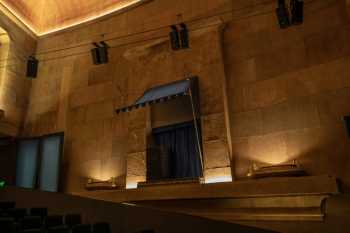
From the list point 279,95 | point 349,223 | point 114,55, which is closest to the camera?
point 349,223

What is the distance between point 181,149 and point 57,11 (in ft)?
23.0

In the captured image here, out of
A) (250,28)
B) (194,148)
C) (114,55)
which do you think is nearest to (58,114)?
(114,55)

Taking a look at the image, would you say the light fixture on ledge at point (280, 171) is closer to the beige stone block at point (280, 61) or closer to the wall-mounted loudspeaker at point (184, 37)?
the beige stone block at point (280, 61)

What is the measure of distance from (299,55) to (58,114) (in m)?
A: 7.19

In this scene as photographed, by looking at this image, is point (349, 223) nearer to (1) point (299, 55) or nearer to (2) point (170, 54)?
(1) point (299, 55)

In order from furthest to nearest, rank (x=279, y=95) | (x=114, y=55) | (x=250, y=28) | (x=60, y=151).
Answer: (x=114, y=55), (x=60, y=151), (x=250, y=28), (x=279, y=95)

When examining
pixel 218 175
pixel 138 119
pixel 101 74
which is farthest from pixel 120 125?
pixel 218 175

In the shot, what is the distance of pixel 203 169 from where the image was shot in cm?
669

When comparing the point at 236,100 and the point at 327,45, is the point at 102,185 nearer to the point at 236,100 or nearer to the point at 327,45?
the point at 236,100

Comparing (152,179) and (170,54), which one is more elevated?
(170,54)

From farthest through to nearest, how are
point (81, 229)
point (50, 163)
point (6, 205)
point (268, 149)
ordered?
point (50, 163) → point (268, 149) → point (6, 205) → point (81, 229)

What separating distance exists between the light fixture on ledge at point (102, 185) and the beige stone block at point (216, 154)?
2542mm

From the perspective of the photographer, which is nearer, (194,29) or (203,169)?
(203,169)

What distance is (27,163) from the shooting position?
349 inches
